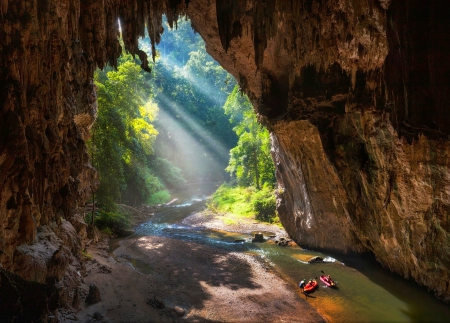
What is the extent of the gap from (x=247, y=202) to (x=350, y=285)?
15038 millimetres

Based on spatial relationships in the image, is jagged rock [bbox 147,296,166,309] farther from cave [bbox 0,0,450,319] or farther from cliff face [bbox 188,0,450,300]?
cliff face [bbox 188,0,450,300]

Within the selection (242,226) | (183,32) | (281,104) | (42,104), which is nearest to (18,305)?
(42,104)

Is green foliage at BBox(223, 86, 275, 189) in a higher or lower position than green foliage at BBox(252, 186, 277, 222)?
higher

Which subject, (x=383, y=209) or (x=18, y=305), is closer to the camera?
(x=18, y=305)

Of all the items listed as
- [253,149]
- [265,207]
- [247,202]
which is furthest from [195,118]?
[265,207]

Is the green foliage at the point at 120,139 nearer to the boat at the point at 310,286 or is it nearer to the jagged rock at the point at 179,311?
the jagged rock at the point at 179,311

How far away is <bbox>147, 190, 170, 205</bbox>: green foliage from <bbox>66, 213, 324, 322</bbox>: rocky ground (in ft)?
45.7

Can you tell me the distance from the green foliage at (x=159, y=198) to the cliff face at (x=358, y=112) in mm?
16869

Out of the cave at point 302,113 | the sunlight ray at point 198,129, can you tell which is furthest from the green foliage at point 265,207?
the sunlight ray at point 198,129

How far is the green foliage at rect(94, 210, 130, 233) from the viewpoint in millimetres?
18848

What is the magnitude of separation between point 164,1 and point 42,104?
6.95m

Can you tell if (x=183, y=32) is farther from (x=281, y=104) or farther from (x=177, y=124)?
(x=281, y=104)

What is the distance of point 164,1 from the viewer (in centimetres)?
1216

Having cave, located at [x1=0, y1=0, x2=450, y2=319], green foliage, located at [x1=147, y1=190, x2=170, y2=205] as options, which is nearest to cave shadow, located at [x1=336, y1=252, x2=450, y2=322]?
cave, located at [x1=0, y1=0, x2=450, y2=319]
